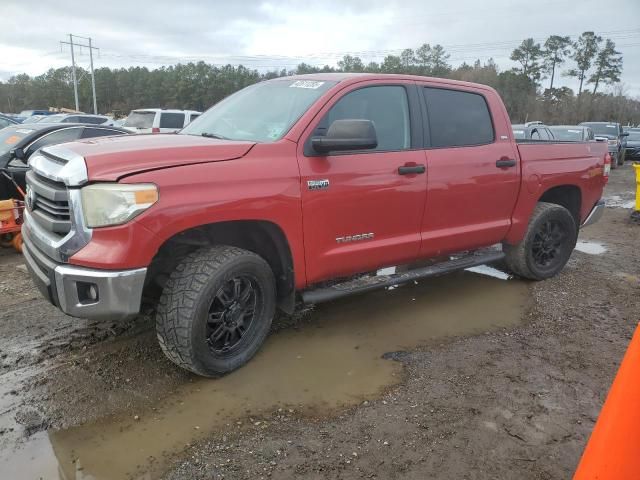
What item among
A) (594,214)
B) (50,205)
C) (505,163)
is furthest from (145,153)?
(594,214)

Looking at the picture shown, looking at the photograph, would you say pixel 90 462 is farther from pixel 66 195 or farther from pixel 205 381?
pixel 66 195

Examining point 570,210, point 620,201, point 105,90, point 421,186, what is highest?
point 105,90

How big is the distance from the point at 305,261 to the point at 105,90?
7502 cm

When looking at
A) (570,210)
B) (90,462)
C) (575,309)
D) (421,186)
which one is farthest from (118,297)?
(570,210)

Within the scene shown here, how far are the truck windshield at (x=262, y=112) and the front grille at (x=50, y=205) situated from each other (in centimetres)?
118

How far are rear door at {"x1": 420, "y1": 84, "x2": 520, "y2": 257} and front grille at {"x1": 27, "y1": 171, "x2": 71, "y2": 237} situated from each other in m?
2.56

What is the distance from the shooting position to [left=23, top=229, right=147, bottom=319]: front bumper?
9.01 ft

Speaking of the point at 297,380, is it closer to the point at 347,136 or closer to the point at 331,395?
the point at 331,395

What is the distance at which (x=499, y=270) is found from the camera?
19.4 ft

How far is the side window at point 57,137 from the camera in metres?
6.81

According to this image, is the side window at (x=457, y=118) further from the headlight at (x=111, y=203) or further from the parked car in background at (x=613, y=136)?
the parked car in background at (x=613, y=136)

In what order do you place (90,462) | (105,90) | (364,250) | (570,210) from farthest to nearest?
(105,90)
(570,210)
(364,250)
(90,462)

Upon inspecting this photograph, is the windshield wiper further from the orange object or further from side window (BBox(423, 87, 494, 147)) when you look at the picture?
the orange object

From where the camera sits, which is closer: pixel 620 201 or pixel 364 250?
pixel 364 250
